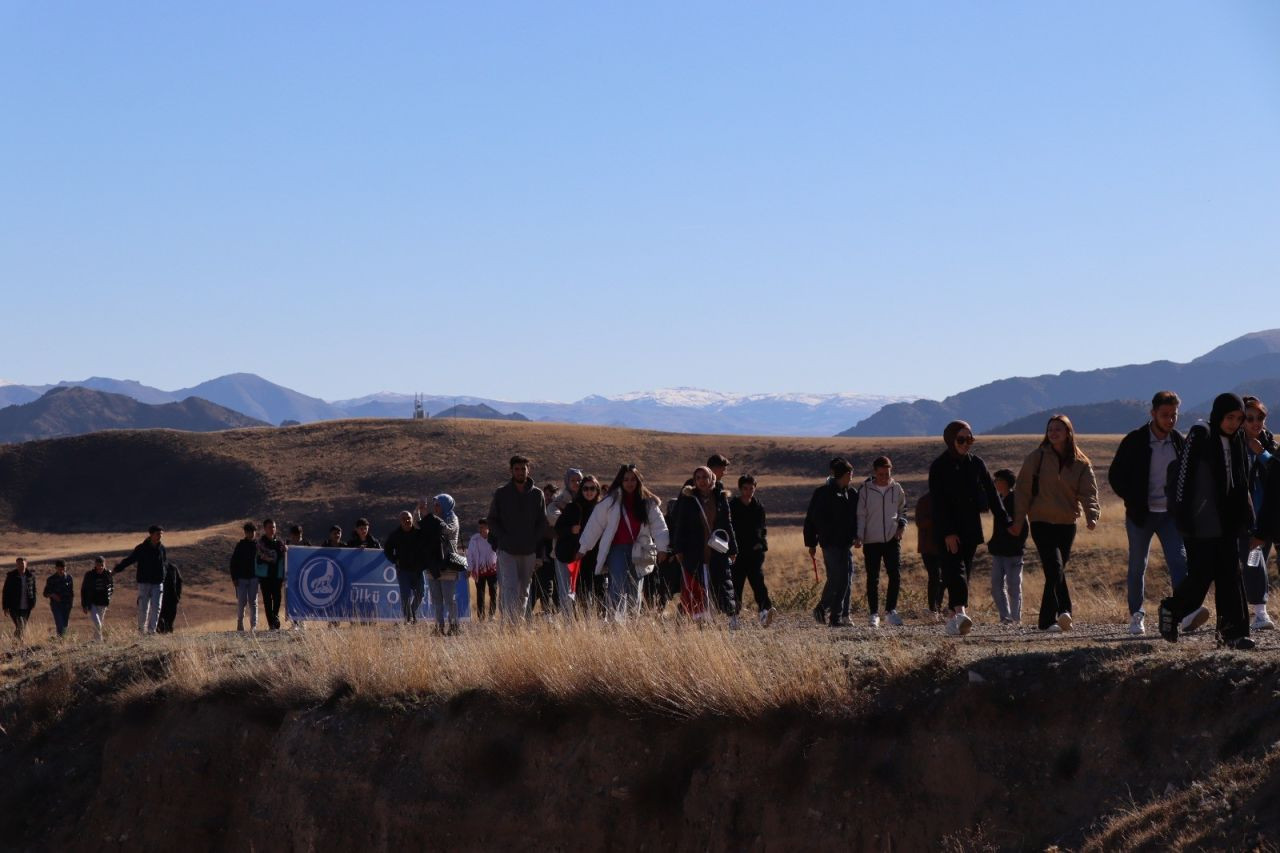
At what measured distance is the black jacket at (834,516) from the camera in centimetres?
1481

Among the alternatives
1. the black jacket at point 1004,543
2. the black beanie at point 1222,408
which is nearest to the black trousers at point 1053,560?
the black jacket at point 1004,543

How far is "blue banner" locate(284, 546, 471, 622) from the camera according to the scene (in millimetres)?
21891

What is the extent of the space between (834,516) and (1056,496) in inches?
103

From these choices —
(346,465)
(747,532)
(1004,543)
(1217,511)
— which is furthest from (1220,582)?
(346,465)

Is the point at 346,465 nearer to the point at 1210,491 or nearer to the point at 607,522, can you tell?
the point at 607,522

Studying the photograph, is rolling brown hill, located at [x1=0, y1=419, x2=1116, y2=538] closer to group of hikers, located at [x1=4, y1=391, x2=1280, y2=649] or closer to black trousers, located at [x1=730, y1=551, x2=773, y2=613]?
black trousers, located at [x1=730, y1=551, x2=773, y2=613]

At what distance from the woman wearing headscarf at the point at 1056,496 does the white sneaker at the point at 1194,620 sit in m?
1.47

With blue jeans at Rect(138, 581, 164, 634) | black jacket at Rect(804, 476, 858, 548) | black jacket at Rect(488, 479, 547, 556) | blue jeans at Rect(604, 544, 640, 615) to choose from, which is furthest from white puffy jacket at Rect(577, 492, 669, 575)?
blue jeans at Rect(138, 581, 164, 634)

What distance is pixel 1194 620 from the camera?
1082cm

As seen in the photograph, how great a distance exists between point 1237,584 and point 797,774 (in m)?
3.15

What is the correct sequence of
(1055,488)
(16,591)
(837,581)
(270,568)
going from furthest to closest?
(16,591) → (270,568) → (837,581) → (1055,488)

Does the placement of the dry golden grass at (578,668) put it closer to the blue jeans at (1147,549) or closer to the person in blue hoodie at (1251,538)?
the blue jeans at (1147,549)

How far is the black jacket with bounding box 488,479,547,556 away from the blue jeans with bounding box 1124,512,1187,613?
214 inches

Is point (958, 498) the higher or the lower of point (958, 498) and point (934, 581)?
the higher
